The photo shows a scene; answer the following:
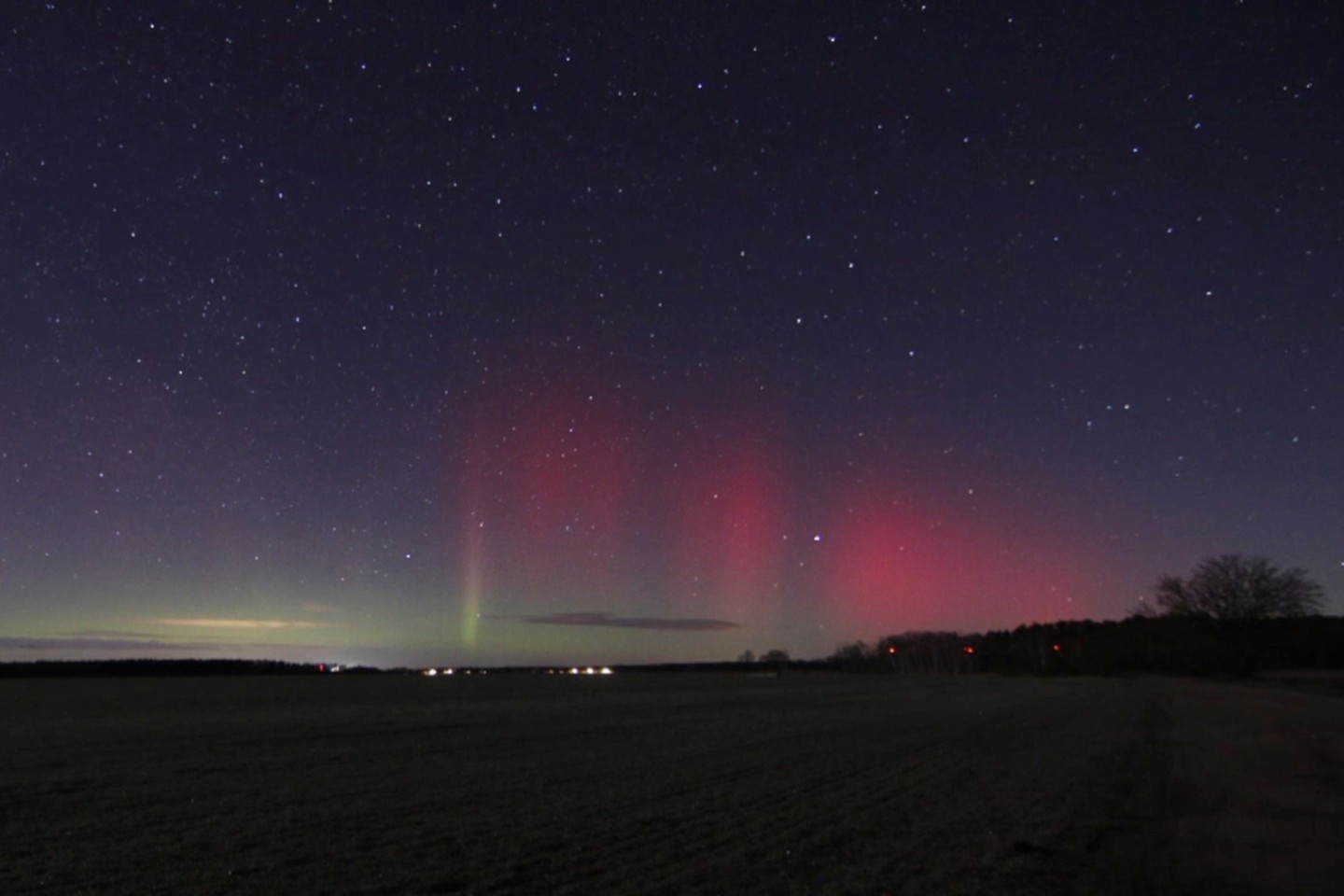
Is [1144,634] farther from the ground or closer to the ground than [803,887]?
farther from the ground

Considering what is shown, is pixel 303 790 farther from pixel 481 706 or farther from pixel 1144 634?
A: pixel 1144 634

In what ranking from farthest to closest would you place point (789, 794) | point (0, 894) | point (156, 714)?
point (156, 714) < point (789, 794) < point (0, 894)

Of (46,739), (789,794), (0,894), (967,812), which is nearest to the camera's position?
(0,894)

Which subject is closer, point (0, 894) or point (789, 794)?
point (0, 894)

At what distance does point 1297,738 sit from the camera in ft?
88.4

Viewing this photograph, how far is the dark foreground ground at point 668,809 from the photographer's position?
10172 millimetres

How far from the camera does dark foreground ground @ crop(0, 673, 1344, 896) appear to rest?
1017 centimetres

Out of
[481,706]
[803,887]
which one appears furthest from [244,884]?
[481,706]

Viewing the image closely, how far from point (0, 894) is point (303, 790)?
6.97m

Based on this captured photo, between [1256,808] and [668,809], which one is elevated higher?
[668,809]

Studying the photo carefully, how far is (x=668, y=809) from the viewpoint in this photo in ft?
46.3

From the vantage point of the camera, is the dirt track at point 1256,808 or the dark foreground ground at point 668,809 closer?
the dark foreground ground at point 668,809

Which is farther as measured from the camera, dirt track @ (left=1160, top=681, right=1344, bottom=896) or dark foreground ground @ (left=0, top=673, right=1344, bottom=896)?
dirt track @ (left=1160, top=681, right=1344, bottom=896)

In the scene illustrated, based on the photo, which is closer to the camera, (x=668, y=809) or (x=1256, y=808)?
(x=668, y=809)
